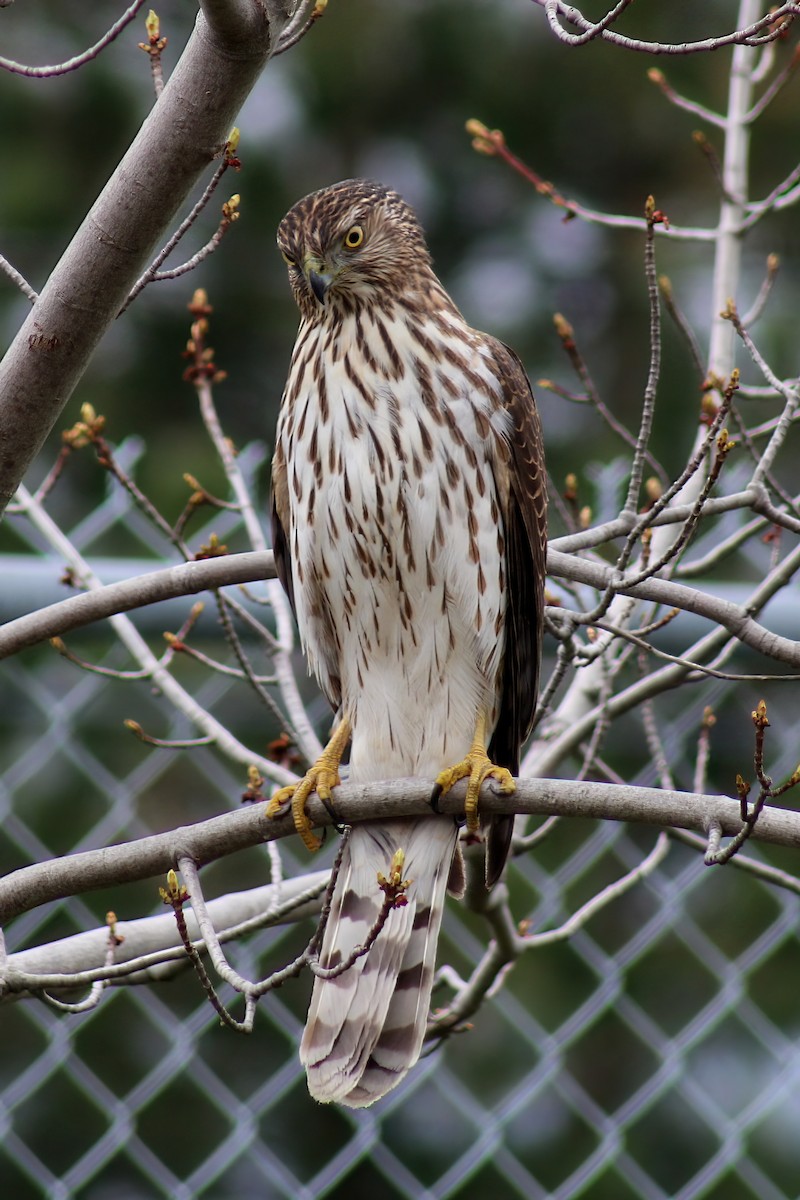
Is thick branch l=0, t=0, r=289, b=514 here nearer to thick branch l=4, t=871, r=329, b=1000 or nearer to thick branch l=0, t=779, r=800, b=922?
thick branch l=0, t=779, r=800, b=922

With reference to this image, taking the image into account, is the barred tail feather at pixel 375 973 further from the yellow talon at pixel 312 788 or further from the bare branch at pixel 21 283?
the bare branch at pixel 21 283

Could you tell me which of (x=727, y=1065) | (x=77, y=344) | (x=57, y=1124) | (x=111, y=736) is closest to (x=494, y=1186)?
(x=727, y=1065)

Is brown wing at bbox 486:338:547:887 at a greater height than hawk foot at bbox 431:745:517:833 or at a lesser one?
greater

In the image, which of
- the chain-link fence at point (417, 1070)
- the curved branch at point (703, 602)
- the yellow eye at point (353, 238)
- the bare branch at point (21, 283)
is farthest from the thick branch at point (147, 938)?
the chain-link fence at point (417, 1070)

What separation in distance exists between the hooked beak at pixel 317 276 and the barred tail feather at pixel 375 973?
A: 41.0 inches

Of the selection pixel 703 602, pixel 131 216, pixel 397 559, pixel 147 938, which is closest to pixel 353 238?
pixel 397 559

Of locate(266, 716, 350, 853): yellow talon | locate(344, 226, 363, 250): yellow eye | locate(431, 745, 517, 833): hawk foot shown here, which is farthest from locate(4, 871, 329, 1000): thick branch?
locate(344, 226, 363, 250): yellow eye

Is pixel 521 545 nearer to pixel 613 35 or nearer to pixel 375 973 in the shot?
pixel 375 973

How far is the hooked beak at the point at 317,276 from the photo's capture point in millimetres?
3205

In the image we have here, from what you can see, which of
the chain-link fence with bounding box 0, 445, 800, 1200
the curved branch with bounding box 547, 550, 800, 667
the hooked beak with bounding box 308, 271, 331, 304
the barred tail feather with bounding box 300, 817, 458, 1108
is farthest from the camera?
the chain-link fence with bounding box 0, 445, 800, 1200

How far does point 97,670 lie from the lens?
10.9ft

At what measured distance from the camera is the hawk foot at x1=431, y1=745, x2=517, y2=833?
2.58 metres

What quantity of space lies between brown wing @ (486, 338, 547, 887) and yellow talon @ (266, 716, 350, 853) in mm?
351

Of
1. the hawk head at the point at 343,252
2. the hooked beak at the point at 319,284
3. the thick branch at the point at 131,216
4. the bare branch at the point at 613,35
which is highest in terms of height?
the hawk head at the point at 343,252
